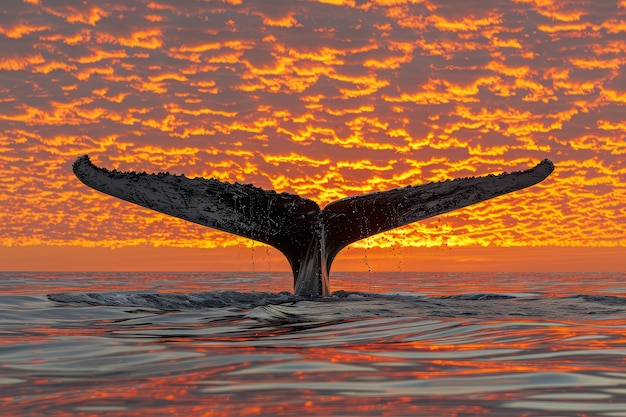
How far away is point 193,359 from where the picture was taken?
5738 mm

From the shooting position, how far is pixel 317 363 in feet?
17.9

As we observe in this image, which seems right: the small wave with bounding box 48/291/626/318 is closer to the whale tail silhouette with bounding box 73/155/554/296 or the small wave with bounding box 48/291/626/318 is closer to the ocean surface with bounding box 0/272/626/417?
the ocean surface with bounding box 0/272/626/417

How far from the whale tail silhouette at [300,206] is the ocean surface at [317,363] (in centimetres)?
140

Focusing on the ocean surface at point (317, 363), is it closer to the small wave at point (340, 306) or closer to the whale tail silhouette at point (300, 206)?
the small wave at point (340, 306)

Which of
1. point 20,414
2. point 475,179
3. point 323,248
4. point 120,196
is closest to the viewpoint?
point 20,414

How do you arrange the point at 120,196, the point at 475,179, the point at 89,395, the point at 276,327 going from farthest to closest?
1. the point at 475,179
2. the point at 120,196
3. the point at 276,327
4. the point at 89,395

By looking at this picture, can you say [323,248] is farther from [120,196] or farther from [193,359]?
[193,359]

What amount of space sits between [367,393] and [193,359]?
1754 mm

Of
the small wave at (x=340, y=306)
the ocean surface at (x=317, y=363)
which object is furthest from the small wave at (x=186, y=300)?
the ocean surface at (x=317, y=363)

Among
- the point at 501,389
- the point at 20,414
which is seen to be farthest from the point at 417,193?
the point at 20,414

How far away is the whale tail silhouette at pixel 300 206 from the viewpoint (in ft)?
32.4

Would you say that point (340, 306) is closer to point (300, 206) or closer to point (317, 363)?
point (300, 206)

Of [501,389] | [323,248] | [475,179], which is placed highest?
[475,179]

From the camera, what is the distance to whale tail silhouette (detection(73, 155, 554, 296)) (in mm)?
9883
